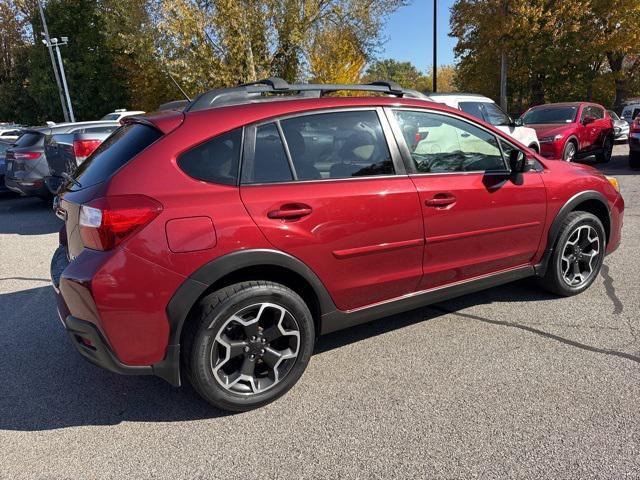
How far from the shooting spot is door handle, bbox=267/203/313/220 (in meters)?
2.78

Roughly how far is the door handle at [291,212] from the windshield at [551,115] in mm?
11545

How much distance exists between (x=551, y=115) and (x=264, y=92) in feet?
38.1

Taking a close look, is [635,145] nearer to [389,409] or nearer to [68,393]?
[389,409]

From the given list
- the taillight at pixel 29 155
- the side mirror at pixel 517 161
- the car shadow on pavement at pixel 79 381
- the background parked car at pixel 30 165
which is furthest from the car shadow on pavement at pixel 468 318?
the taillight at pixel 29 155

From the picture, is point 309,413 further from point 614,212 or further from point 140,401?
point 614,212

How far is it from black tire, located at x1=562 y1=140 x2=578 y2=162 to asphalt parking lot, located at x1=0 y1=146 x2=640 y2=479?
8.45 metres

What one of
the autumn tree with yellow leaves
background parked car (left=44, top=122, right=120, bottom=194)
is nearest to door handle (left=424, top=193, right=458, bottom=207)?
background parked car (left=44, top=122, right=120, bottom=194)

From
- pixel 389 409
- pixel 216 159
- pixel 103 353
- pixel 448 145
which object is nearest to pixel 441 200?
pixel 448 145

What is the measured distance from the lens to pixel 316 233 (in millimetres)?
2889

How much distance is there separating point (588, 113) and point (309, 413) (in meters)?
12.8

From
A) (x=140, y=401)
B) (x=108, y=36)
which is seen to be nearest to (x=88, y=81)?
(x=108, y=36)

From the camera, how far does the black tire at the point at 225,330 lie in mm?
2664

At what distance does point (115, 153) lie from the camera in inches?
114

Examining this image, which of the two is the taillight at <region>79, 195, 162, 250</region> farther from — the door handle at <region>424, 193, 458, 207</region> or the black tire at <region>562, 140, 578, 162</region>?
the black tire at <region>562, 140, 578, 162</region>
